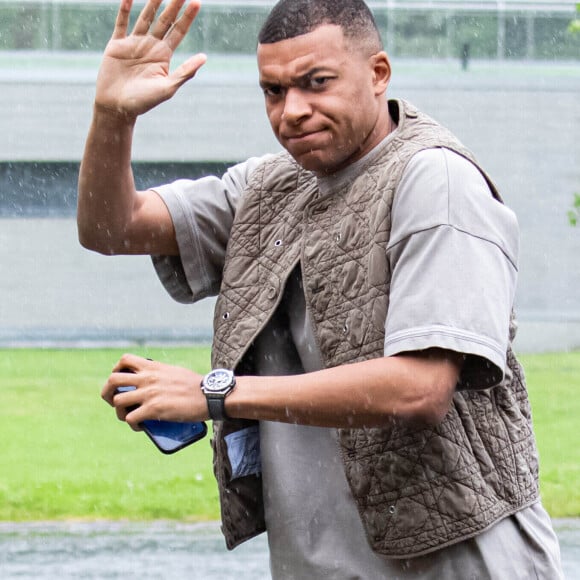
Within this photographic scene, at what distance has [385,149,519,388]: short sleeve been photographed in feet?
7.01

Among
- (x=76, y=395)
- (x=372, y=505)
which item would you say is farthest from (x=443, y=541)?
(x=76, y=395)

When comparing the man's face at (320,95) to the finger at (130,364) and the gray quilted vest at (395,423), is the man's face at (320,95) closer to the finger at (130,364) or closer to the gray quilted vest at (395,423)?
the gray quilted vest at (395,423)

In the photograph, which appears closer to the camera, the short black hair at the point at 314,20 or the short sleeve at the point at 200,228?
the short black hair at the point at 314,20

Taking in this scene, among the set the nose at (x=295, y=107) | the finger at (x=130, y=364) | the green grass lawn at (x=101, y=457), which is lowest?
the green grass lawn at (x=101, y=457)

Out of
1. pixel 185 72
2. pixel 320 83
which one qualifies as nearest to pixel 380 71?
pixel 320 83

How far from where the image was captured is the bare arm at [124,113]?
8.13 ft

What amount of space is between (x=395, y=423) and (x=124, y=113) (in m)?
0.83

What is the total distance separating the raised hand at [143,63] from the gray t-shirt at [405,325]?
32cm

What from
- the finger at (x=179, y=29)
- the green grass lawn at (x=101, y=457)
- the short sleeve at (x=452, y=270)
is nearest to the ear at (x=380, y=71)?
the short sleeve at (x=452, y=270)

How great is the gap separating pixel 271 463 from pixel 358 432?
0.24m

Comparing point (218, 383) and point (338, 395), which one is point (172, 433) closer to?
point (218, 383)

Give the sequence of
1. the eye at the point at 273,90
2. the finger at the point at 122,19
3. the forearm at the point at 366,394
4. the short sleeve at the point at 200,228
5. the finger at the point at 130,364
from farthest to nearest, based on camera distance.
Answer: the short sleeve at the point at 200,228, the finger at the point at 122,19, the eye at the point at 273,90, the finger at the point at 130,364, the forearm at the point at 366,394

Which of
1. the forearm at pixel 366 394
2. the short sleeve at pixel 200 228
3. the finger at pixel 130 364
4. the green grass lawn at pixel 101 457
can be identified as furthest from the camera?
the green grass lawn at pixel 101 457

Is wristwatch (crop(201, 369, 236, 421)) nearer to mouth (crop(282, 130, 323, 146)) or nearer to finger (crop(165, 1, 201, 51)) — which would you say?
mouth (crop(282, 130, 323, 146))
